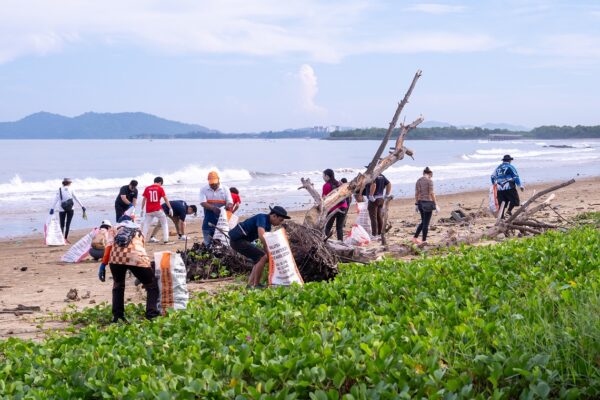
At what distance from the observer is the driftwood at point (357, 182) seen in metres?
12.9

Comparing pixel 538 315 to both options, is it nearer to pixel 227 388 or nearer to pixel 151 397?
pixel 227 388

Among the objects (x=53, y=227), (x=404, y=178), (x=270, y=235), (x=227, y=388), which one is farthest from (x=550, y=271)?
(x=404, y=178)

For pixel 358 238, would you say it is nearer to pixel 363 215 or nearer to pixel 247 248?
pixel 363 215

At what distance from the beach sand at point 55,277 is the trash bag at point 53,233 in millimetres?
180

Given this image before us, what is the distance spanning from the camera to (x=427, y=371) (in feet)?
14.9

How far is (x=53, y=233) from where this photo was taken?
60.4ft

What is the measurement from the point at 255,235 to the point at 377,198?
6259mm

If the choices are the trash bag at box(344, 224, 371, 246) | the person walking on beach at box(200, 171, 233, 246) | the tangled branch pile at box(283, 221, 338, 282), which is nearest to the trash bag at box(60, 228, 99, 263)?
the person walking on beach at box(200, 171, 233, 246)

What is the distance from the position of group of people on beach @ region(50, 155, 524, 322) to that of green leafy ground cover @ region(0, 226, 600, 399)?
1.39 m

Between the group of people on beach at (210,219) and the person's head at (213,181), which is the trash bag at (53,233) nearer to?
the group of people on beach at (210,219)

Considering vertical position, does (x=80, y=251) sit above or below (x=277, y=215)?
below

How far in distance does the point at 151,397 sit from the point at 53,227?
14.8 metres

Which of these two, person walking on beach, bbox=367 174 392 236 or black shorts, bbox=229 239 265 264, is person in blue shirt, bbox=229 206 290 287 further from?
person walking on beach, bbox=367 174 392 236

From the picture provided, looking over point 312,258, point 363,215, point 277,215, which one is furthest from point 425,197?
point 277,215
